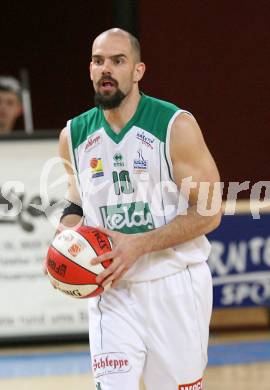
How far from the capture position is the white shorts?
395 cm

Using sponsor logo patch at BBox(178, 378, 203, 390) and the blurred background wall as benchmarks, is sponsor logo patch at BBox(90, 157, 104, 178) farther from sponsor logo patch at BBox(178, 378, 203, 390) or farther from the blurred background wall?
the blurred background wall

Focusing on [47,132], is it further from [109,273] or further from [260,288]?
[109,273]

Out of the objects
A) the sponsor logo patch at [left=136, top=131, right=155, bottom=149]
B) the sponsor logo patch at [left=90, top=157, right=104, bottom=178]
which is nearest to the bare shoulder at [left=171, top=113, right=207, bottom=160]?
the sponsor logo patch at [left=136, top=131, right=155, bottom=149]

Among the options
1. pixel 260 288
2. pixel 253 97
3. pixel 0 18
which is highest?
pixel 0 18

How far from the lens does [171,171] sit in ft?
13.2

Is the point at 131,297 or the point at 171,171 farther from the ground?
the point at 171,171

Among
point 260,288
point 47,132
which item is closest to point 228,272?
point 260,288

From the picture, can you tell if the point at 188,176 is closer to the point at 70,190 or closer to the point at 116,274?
the point at 116,274

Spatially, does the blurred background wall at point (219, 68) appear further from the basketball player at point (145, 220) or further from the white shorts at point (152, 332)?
the white shorts at point (152, 332)

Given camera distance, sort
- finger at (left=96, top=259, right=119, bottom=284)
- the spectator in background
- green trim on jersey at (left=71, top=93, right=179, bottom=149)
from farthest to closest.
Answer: the spectator in background
green trim on jersey at (left=71, top=93, right=179, bottom=149)
finger at (left=96, top=259, right=119, bottom=284)

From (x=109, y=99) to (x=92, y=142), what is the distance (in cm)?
28

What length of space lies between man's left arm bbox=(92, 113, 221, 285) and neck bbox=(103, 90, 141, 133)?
0.73ft

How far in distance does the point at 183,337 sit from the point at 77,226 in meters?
0.68

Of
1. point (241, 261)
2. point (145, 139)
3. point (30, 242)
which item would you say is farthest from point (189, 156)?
point (241, 261)
